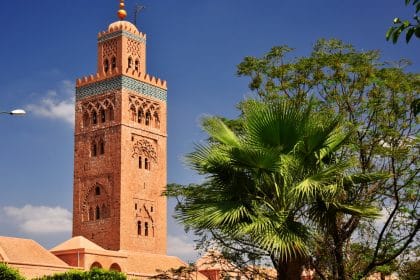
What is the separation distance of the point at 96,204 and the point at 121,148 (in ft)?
13.0

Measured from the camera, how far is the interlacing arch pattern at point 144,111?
49156 millimetres

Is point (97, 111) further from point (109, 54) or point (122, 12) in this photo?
point (122, 12)

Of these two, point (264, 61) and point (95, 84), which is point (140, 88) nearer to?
point (95, 84)

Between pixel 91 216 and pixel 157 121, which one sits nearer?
pixel 91 216

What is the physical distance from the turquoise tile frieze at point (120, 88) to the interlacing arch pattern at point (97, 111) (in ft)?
2.15

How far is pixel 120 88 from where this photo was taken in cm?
4853

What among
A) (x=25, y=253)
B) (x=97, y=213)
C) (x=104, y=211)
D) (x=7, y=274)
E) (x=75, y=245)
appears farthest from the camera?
(x=97, y=213)

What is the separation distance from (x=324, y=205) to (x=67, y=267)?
98.1 feet

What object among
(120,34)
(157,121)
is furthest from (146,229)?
(120,34)

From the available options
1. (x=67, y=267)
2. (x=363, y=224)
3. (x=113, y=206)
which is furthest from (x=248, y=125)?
(x=113, y=206)

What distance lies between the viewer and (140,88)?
4975 cm

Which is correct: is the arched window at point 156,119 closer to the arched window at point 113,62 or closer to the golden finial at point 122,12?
the arched window at point 113,62

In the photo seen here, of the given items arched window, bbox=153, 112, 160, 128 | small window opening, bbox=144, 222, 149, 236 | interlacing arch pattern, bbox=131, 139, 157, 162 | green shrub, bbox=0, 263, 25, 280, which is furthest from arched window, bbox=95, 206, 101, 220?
green shrub, bbox=0, 263, 25, 280

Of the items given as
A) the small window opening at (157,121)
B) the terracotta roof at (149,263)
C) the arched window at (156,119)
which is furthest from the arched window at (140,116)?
the terracotta roof at (149,263)
